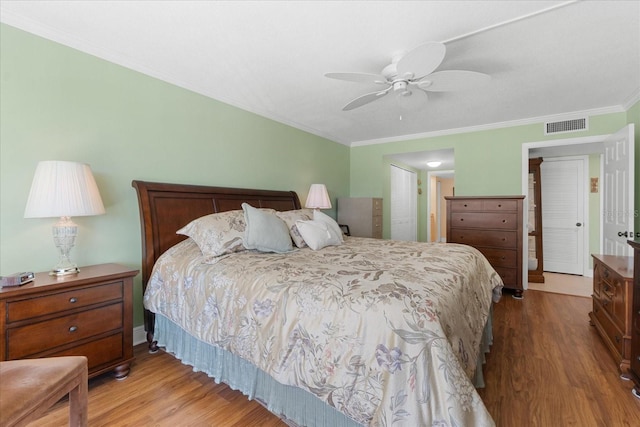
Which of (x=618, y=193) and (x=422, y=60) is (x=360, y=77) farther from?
(x=618, y=193)

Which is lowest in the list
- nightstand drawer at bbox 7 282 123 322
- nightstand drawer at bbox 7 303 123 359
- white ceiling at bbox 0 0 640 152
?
nightstand drawer at bbox 7 303 123 359

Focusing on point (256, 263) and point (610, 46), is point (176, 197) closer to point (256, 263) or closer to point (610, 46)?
point (256, 263)

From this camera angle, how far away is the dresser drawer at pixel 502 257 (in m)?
3.59

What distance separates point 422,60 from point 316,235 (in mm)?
1524

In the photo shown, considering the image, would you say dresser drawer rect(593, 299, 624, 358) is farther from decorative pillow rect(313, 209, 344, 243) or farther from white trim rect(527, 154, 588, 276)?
white trim rect(527, 154, 588, 276)

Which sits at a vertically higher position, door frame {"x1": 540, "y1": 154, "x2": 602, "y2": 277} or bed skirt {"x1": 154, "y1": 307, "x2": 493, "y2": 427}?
door frame {"x1": 540, "y1": 154, "x2": 602, "y2": 277}

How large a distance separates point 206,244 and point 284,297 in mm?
967

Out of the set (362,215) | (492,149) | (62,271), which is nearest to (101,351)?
(62,271)

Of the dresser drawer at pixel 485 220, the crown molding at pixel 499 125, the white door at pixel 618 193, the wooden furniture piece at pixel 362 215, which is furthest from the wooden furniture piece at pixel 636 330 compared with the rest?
the wooden furniture piece at pixel 362 215

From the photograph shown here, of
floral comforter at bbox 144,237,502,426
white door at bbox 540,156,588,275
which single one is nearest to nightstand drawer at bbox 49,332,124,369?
floral comforter at bbox 144,237,502,426

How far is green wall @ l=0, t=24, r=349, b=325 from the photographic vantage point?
1.83 meters

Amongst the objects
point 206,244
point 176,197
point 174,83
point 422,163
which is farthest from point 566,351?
point 422,163

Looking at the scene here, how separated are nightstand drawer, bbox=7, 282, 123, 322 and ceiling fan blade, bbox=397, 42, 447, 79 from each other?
2.38m

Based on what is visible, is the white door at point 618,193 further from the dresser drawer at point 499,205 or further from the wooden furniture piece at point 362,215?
the wooden furniture piece at point 362,215
